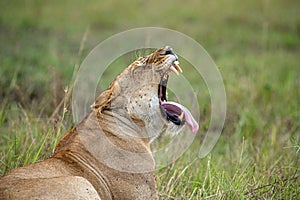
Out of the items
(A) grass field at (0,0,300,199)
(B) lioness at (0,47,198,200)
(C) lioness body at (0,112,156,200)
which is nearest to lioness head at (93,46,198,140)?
(B) lioness at (0,47,198,200)

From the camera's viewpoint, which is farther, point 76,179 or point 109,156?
point 109,156

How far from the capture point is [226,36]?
1152 centimetres

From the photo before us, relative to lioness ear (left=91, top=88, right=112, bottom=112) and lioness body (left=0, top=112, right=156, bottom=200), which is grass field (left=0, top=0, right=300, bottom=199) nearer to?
lioness ear (left=91, top=88, right=112, bottom=112)

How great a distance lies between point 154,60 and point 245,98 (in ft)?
11.6

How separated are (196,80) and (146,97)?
512cm

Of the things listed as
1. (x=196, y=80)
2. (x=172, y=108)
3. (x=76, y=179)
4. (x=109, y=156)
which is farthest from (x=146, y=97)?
(x=196, y=80)

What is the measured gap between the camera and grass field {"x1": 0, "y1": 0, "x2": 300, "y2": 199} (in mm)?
4812

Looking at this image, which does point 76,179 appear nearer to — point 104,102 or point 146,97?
point 104,102

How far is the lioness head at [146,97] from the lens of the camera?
409 cm

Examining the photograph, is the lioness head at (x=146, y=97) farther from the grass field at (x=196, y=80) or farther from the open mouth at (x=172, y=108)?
the grass field at (x=196, y=80)

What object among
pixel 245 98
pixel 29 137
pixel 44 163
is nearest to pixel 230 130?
pixel 245 98

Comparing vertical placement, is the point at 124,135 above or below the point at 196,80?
above

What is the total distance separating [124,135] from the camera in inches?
161

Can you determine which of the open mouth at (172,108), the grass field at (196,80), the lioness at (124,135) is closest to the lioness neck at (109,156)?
the lioness at (124,135)
